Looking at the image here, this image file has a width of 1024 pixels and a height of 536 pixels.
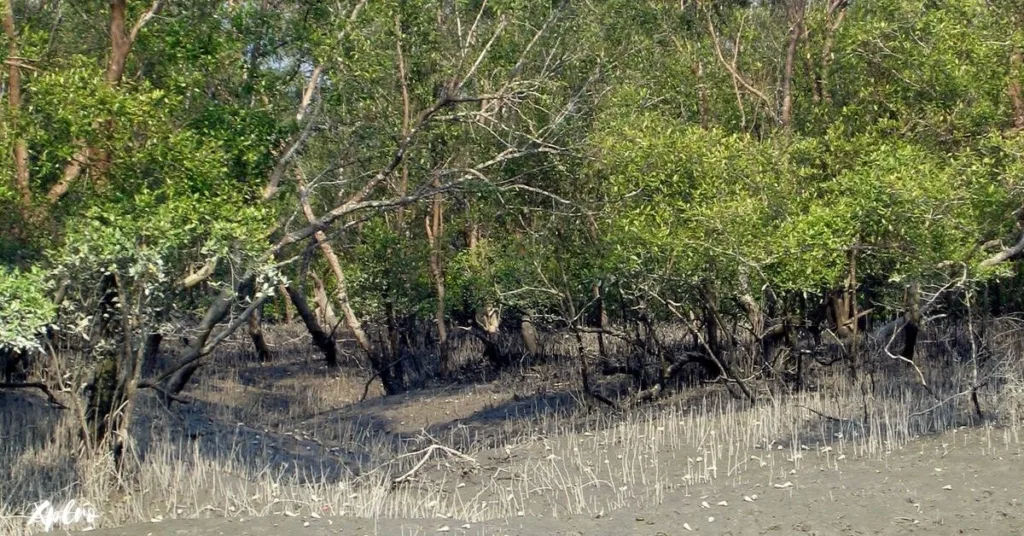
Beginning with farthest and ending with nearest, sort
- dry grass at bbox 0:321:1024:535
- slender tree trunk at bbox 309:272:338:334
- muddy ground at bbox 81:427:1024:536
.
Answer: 1. slender tree trunk at bbox 309:272:338:334
2. dry grass at bbox 0:321:1024:535
3. muddy ground at bbox 81:427:1024:536

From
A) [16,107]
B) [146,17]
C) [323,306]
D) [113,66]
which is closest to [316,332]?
[323,306]

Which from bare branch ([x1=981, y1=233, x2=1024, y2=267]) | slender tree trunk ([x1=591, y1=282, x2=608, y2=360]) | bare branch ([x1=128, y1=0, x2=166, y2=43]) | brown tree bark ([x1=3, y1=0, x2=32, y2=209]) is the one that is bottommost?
slender tree trunk ([x1=591, y1=282, x2=608, y2=360])

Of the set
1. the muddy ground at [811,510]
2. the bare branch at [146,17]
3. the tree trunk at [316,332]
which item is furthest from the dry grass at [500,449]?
the bare branch at [146,17]

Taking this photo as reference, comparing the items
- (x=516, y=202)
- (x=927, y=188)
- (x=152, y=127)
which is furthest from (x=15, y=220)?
(x=927, y=188)

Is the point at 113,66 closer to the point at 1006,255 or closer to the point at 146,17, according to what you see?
the point at 146,17

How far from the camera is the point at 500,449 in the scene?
1188 cm

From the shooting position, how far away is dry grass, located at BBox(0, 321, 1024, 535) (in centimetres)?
892

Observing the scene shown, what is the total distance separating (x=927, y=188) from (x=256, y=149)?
5.43 meters

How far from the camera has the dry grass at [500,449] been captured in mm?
8922

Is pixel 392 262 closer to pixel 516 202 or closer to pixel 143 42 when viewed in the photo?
pixel 516 202

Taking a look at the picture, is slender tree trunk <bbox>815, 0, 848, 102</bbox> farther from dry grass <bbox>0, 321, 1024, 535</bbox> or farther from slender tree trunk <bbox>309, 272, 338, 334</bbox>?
slender tree trunk <bbox>309, 272, 338, 334</bbox>

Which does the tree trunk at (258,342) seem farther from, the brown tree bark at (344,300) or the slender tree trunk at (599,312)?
the slender tree trunk at (599,312)

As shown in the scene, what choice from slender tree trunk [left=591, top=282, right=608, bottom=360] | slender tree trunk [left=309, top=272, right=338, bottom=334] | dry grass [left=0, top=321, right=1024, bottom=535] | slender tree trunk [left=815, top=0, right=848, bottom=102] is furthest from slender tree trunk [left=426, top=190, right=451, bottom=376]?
slender tree trunk [left=815, top=0, right=848, bottom=102]

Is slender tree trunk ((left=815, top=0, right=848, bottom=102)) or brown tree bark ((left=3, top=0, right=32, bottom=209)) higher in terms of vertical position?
slender tree trunk ((left=815, top=0, right=848, bottom=102))
